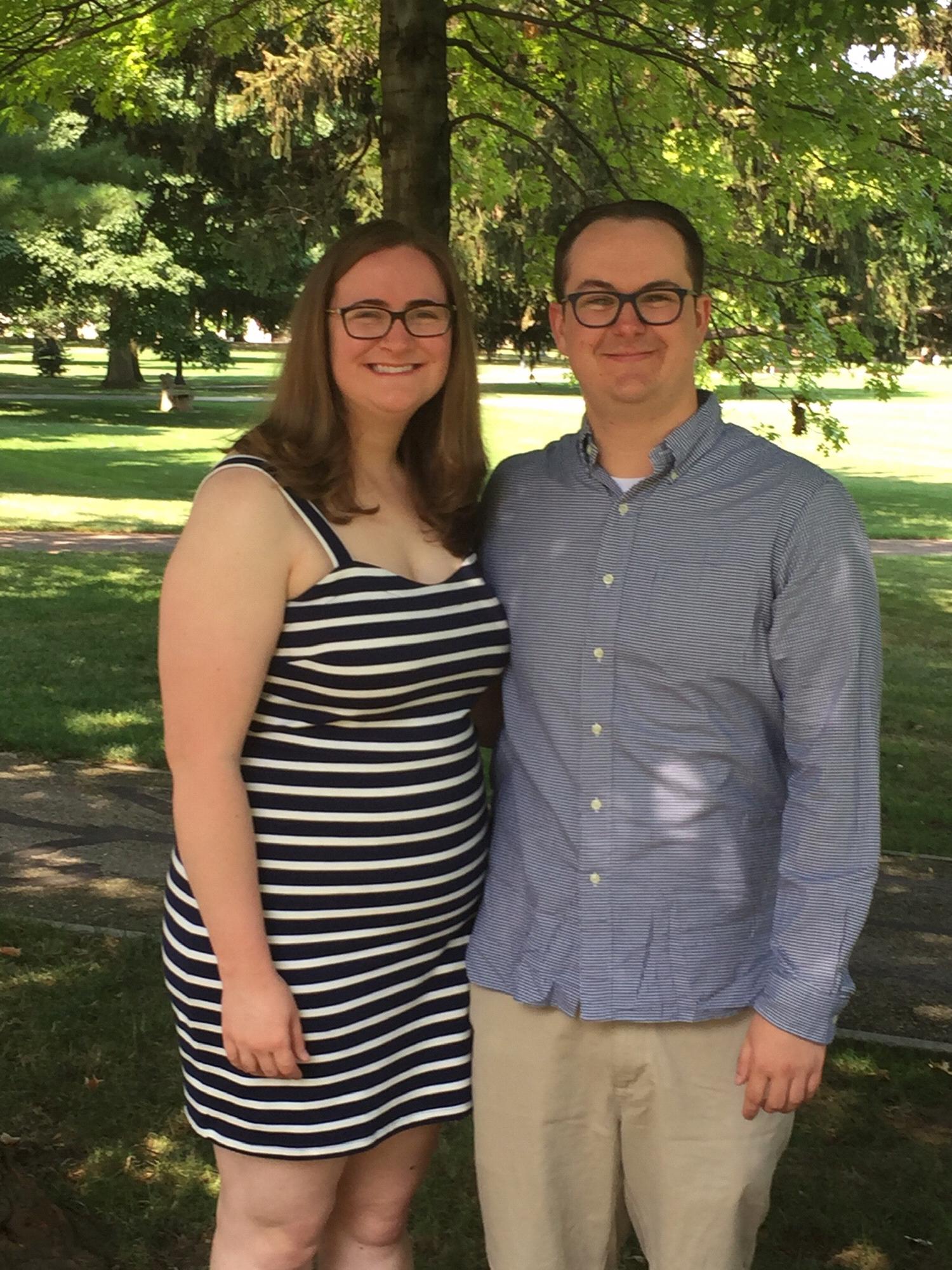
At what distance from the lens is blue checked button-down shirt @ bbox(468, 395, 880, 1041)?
230 centimetres

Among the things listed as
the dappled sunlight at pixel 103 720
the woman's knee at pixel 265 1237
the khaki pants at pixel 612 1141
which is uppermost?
the khaki pants at pixel 612 1141

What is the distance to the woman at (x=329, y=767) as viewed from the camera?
7.61 ft

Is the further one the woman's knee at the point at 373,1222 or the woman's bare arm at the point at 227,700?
the woman's knee at the point at 373,1222

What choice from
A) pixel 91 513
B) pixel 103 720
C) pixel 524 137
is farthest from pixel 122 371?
pixel 524 137

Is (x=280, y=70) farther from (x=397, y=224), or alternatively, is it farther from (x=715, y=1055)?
(x=715, y=1055)

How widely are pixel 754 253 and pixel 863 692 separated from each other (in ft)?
20.0

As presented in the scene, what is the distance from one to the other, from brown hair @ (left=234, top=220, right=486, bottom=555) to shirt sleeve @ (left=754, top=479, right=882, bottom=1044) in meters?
0.63

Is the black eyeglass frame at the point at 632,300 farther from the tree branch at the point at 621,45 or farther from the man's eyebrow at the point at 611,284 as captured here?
the tree branch at the point at 621,45

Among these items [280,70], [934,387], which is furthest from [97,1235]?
[934,387]

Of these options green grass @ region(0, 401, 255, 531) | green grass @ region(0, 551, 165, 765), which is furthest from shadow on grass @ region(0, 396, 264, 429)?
green grass @ region(0, 551, 165, 765)

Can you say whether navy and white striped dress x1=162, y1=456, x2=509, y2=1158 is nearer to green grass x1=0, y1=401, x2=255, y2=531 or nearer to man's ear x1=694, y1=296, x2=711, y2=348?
man's ear x1=694, y1=296, x2=711, y2=348

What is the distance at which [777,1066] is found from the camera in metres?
2.30

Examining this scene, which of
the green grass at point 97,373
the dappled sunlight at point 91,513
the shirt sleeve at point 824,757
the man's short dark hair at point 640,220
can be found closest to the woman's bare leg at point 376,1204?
the shirt sleeve at point 824,757

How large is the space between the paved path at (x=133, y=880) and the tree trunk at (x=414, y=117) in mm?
2722
